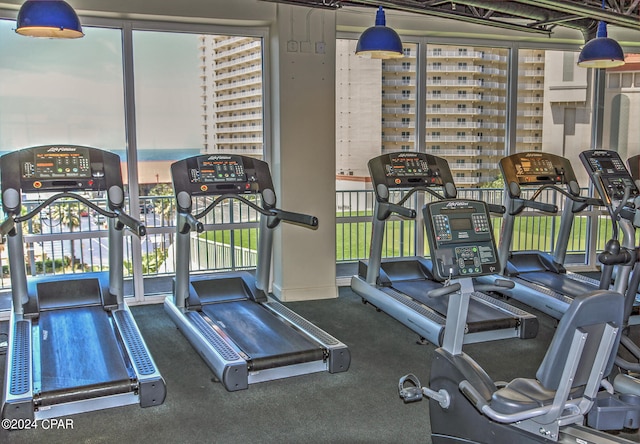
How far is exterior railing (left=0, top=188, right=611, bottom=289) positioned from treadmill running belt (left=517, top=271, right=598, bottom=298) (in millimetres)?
1160

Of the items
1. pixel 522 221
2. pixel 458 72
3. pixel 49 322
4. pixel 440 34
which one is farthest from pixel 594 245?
pixel 49 322

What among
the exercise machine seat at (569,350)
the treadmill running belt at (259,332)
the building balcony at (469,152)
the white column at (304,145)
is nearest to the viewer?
the exercise machine seat at (569,350)

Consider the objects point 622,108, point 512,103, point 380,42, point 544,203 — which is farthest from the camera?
point 622,108

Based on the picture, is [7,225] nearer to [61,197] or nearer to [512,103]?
[61,197]

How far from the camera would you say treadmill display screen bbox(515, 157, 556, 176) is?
21.2 feet

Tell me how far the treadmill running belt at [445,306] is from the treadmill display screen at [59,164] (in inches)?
117

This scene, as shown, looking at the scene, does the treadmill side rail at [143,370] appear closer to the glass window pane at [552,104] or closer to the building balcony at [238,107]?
the building balcony at [238,107]

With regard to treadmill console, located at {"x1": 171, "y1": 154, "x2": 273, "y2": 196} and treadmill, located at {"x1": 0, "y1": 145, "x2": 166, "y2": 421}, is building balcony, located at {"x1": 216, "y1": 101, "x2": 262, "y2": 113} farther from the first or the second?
treadmill, located at {"x1": 0, "y1": 145, "x2": 166, "y2": 421}

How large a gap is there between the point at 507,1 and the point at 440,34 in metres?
0.97

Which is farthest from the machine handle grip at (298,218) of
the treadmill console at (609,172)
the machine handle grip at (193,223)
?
the treadmill console at (609,172)

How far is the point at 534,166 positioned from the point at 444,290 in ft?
12.9

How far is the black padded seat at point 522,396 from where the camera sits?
2.66m

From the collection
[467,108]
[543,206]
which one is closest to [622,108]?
[467,108]

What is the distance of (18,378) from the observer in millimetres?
3729
